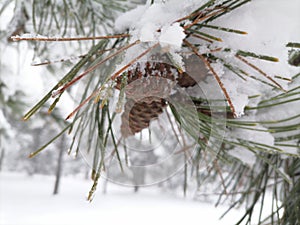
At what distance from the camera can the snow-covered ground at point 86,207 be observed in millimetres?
5391

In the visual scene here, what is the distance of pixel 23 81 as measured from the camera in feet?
4.14

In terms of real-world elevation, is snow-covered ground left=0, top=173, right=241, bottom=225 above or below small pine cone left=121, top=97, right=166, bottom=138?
below

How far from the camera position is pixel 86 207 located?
24.2ft

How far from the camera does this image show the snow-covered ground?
539 cm

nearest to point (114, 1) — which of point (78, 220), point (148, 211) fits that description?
point (78, 220)

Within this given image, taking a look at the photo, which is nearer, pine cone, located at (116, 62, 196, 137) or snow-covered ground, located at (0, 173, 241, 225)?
pine cone, located at (116, 62, 196, 137)

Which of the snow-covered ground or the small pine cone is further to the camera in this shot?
the snow-covered ground

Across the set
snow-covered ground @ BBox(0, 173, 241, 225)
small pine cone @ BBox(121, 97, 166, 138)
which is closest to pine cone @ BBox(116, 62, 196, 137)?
small pine cone @ BBox(121, 97, 166, 138)

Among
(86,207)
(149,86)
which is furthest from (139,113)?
(86,207)

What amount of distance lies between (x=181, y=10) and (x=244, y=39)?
6cm

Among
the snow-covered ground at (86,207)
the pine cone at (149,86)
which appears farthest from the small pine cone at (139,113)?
the snow-covered ground at (86,207)

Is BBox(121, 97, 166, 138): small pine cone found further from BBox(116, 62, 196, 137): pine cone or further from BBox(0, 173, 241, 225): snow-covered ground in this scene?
BBox(0, 173, 241, 225): snow-covered ground

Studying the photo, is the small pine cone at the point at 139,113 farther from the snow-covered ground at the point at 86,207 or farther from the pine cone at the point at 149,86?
the snow-covered ground at the point at 86,207

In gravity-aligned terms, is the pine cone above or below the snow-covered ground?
above
